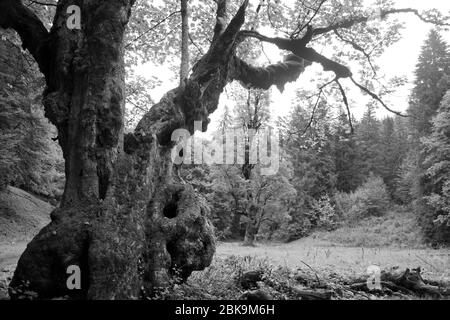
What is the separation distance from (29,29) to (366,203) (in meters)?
41.9

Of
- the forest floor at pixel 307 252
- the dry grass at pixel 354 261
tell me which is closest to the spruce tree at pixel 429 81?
the forest floor at pixel 307 252

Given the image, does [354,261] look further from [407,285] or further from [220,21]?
[220,21]

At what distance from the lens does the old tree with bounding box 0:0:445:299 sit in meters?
5.43

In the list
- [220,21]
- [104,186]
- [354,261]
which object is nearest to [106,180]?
[104,186]

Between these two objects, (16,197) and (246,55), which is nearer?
(246,55)

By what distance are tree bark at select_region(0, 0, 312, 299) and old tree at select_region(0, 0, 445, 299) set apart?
17 millimetres

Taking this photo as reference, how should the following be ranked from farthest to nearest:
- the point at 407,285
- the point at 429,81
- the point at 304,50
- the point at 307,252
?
the point at 429,81 < the point at 307,252 < the point at 304,50 < the point at 407,285

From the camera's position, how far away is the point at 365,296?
276 inches

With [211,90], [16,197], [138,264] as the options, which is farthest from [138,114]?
[16,197]

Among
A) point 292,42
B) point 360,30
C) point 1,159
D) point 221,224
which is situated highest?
point 360,30

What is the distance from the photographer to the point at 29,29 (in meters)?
7.19
